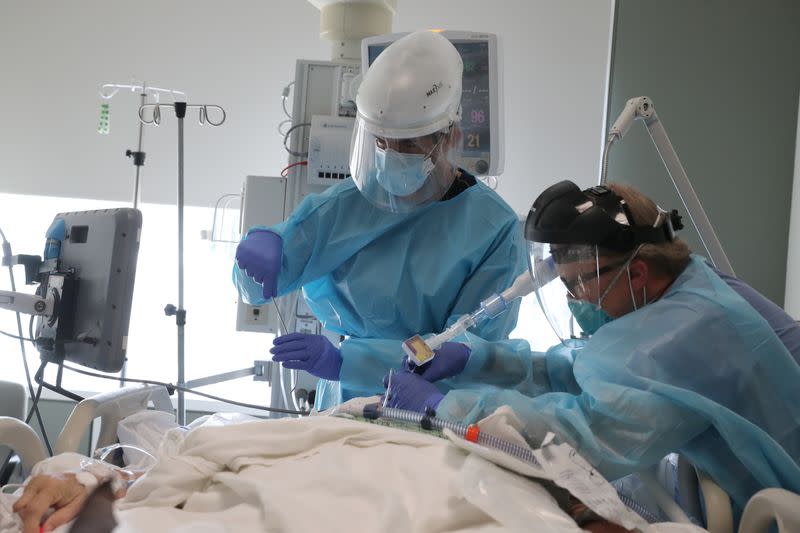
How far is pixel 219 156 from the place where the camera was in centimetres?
428

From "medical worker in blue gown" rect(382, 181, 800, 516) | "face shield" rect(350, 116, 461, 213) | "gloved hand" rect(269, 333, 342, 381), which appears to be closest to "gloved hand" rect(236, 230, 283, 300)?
"gloved hand" rect(269, 333, 342, 381)

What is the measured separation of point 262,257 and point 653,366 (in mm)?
1083

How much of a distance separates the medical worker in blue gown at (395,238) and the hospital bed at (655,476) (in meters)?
0.40

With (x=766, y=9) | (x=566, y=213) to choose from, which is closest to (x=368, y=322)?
(x=566, y=213)

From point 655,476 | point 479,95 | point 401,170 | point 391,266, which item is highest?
point 479,95

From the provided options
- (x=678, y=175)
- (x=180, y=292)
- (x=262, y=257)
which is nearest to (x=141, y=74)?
(x=180, y=292)

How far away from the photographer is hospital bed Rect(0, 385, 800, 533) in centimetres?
112

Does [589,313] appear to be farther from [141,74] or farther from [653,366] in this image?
[141,74]

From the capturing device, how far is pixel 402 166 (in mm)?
1892

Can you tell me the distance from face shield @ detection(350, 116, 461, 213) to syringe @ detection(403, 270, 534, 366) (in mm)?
345

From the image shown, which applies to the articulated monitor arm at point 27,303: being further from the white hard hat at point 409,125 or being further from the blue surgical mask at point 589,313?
the blue surgical mask at point 589,313

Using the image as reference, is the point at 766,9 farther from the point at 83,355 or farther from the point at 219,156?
the point at 83,355

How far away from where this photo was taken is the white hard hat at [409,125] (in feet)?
6.03

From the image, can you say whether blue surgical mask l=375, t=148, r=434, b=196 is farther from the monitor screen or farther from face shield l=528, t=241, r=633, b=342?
the monitor screen
